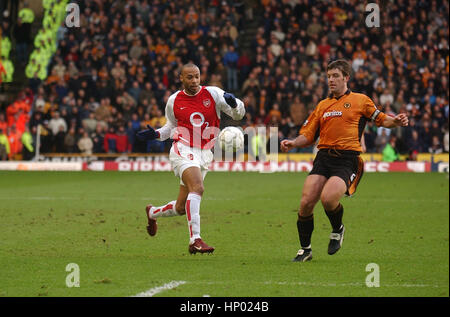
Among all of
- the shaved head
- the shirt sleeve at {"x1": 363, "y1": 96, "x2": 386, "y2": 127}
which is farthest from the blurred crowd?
the shirt sleeve at {"x1": 363, "y1": 96, "x2": 386, "y2": 127}

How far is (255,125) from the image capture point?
25.1 metres

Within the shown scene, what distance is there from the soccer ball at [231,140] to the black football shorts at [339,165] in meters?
1.15

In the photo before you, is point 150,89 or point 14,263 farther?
point 150,89

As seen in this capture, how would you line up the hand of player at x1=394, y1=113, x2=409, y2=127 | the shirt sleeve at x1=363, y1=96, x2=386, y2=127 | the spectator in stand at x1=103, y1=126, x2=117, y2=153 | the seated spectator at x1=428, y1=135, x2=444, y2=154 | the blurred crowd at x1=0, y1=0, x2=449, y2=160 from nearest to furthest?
the hand of player at x1=394, y1=113, x2=409, y2=127
the shirt sleeve at x1=363, y1=96, x2=386, y2=127
the seated spectator at x1=428, y1=135, x2=444, y2=154
the blurred crowd at x1=0, y1=0, x2=449, y2=160
the spectator in stand at x1=103, y1=126, x2=117, y2=153

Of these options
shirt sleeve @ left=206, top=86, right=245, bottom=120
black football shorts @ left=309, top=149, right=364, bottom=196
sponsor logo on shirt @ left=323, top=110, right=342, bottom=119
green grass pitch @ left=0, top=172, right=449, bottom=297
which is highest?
shirt sleeve @ left=206, top=86, right=245, bottom=120

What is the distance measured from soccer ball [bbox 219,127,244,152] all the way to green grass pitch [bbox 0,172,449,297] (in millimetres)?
1217

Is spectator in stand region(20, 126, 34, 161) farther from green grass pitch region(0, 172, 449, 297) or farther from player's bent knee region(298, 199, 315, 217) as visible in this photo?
player's bent knee region(298, 199, 315, 217)

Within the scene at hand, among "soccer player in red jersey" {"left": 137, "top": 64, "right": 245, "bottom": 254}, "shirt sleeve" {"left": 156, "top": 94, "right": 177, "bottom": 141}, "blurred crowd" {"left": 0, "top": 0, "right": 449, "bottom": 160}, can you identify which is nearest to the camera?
"soccer player in red jersey" {"left": 137, "top": 64, "right": 245, "bottom": 254}

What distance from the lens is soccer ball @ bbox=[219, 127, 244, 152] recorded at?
31.3ft

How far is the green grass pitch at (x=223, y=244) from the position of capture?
7020 mm

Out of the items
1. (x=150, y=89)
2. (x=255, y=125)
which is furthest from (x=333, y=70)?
(x=150, y=89)

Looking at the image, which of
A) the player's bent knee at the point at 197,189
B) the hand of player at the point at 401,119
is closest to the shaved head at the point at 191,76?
the player's bent knee at the point at 197,189
